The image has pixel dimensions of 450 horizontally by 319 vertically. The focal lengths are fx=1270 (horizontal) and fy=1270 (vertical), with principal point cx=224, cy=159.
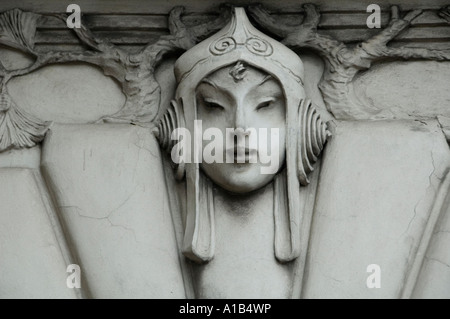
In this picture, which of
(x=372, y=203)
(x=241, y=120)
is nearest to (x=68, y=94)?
Result: (x=241, y=120)

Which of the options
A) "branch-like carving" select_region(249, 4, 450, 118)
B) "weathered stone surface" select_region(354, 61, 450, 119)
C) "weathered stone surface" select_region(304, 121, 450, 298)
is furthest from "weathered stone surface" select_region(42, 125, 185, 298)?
"weathered stone surface" select_region(354, 61, 450, 119)

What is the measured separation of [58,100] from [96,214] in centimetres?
46

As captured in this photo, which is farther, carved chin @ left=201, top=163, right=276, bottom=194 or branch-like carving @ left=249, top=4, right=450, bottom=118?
branch-like carving @ left=249, top=4, right=450, bottom=118

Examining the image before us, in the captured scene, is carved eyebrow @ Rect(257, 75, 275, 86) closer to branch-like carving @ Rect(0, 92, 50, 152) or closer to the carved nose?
the carved nose

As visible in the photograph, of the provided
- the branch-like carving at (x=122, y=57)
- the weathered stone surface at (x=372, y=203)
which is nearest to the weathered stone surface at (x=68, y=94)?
the branch-like carving at (x=122, y=57)

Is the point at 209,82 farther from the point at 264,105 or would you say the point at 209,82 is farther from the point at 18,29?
the point at 18,29

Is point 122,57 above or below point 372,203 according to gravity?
above

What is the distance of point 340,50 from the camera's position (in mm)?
4312

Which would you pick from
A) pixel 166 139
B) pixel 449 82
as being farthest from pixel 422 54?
pixel 166 139

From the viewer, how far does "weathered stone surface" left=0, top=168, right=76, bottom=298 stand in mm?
4016

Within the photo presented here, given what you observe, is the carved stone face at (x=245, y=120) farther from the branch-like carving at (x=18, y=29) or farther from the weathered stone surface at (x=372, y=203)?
the branch-like carving at (x=18, y=29)

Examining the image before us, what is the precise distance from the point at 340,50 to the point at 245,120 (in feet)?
1.63

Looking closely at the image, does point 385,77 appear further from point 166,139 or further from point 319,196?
point 166,139

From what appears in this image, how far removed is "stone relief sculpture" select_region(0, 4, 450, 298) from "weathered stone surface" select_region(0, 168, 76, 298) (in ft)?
0.05
